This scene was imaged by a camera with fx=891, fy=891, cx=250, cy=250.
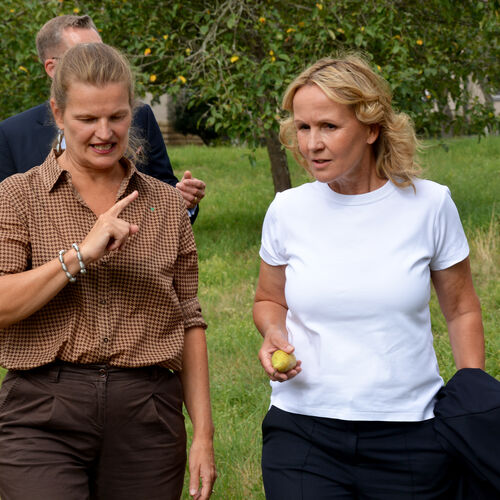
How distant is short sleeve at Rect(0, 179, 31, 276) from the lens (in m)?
2.67

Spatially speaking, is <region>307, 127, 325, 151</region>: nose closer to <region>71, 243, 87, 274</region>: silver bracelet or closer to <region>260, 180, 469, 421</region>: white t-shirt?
<region>260, 180, 469, 421</region>: white t-shirt

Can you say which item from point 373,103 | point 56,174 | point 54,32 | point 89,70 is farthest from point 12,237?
point 54,32

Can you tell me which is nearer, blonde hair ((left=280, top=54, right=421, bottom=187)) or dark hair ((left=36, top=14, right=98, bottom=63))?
blonde hair ((left=280, top=54, right=421, bottom=187))

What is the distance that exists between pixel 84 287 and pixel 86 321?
105 millimetres

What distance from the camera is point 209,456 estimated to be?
300 centimetres

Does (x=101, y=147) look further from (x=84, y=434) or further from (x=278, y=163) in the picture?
(x=278, y=163)

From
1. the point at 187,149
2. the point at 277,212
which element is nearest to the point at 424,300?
the point at 277,212

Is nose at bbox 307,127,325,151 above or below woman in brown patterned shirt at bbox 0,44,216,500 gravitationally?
above

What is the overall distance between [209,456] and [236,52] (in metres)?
7.32

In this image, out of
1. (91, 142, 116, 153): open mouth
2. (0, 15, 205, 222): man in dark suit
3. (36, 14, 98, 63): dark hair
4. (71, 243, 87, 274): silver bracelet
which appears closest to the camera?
(71, 243, 87, 274): silver bracelet

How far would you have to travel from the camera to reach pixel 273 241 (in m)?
3.02

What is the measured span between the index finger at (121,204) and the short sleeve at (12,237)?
0.98ft

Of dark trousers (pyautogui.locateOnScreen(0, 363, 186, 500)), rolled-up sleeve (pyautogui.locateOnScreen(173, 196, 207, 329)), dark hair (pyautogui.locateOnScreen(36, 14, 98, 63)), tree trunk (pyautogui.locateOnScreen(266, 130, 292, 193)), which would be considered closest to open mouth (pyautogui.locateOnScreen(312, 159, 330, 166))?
rolled-up sleeve (pyautogui.locateOnScreen(173, 196, 207, 329))

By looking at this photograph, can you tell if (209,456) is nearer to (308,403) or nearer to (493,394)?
(308,403)
